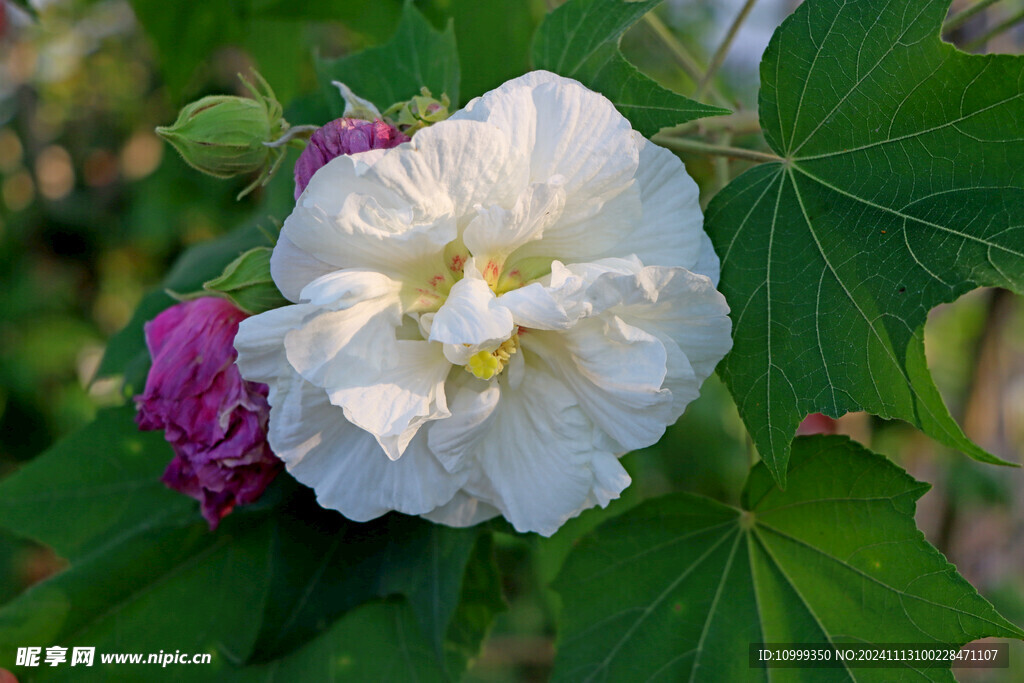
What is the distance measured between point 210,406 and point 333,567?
311 millimetres

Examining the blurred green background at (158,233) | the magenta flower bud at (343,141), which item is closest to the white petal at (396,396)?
the magenta flower bud at (343,141)

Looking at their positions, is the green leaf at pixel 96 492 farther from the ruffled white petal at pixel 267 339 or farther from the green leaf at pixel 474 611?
the ruffled white petal at pixel 267 339

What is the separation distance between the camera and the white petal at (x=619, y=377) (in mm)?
771

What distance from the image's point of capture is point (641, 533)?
3.54ft

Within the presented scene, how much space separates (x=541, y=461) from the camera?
32.6 inches

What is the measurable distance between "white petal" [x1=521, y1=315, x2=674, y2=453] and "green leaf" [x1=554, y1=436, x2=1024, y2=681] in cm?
31

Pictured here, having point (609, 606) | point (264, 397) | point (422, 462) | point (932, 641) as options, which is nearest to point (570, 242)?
point (422, 462)

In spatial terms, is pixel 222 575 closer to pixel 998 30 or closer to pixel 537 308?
pixel 537 308

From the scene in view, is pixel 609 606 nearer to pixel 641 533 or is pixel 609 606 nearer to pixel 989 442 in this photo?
pixel 641 533

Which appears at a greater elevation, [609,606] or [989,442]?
[609,606]

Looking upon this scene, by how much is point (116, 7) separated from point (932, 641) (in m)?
3.11

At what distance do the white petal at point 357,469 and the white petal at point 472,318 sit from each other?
144 millimetres

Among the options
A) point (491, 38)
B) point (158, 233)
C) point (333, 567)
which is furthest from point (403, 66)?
point (158, 233)

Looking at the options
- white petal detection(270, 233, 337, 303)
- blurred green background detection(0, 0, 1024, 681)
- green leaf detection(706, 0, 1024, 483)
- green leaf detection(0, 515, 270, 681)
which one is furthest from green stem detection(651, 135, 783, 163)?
green leaf detection(0, 515, 270, 681)
